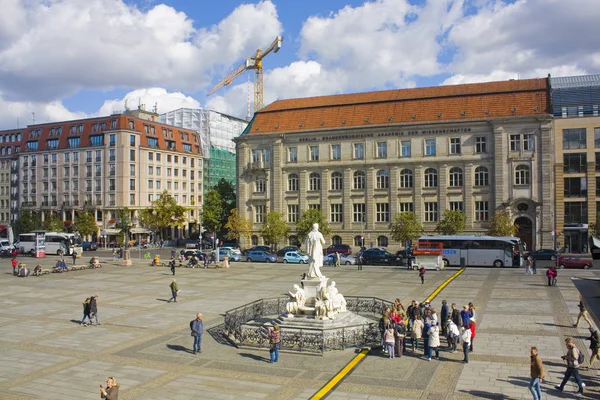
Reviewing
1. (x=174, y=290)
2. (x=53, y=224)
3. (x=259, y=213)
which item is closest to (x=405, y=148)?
(x=259, y=213)

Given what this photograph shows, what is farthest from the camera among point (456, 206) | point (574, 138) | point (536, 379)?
point (456, 206)

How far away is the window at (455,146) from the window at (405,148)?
17.8 feet

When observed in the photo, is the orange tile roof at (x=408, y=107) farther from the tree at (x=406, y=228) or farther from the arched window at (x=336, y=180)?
the tree at (x=406, y=228)

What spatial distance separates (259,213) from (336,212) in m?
11.8

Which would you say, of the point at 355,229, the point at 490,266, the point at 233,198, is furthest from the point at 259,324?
the point at 233,198

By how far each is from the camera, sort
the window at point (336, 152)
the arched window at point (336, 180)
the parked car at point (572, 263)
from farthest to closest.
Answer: the arched window at point (336, 180) → the window at point (336, 152) → the parked car at point (572, 263)

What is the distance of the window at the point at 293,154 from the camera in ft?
259

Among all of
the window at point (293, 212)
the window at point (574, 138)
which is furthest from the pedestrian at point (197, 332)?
the window at point (574, 138)

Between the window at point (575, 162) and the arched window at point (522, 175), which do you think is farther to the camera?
the window at point (575, 162)

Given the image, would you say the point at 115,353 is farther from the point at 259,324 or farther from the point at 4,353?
the point at 259,324

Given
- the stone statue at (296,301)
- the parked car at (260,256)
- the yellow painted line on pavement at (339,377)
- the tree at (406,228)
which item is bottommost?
the yellow painted line on pavement at (339,377)

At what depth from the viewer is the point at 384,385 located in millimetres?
16844

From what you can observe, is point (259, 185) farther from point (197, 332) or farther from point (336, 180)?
point (197, 332)

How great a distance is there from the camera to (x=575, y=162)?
227 feet
